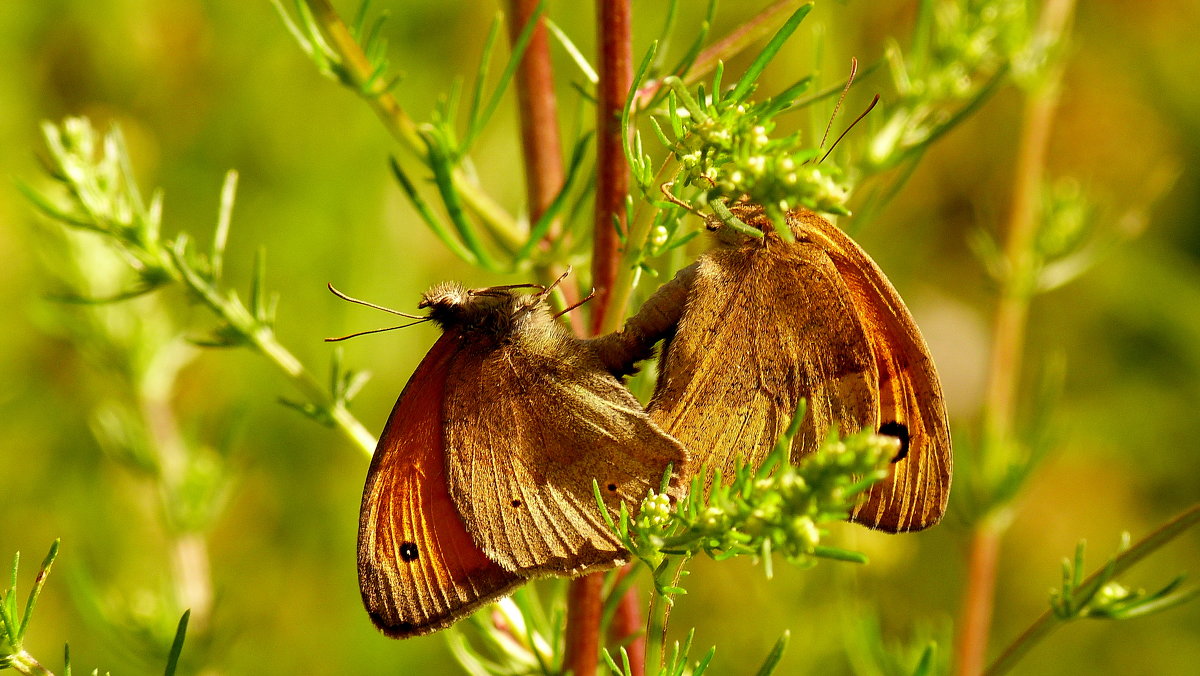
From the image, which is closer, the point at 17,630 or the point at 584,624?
the point at 17,630

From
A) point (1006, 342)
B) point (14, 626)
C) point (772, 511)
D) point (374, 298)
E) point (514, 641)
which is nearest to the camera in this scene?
point (772, 511)

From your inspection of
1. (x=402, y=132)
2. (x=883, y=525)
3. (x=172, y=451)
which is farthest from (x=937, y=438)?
Result: (x=172, y=451)

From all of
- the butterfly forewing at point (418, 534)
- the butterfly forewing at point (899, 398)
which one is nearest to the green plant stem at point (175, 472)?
the butterfly forewing at point (418, 534)

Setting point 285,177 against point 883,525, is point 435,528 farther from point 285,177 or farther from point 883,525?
point 285,177

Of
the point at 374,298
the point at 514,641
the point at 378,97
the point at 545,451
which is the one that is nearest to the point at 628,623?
the point at 514,641

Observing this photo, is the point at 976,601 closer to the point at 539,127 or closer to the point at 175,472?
the point at 539,127

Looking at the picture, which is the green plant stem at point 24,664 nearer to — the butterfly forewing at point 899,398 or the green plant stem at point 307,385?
the green plant stem at point 307,385

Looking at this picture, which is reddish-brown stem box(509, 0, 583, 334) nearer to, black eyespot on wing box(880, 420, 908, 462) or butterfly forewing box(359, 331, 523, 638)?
butterfly forewing box(359, 331, 523, 638)
